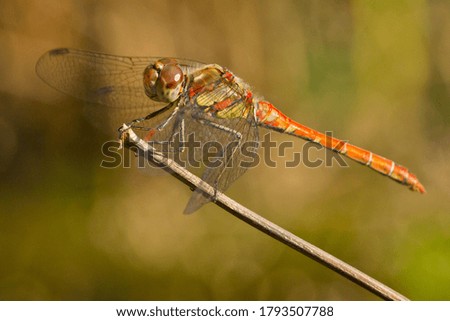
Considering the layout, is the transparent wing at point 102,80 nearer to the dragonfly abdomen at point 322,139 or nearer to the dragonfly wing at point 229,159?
the dragonfly wing at point 229,159

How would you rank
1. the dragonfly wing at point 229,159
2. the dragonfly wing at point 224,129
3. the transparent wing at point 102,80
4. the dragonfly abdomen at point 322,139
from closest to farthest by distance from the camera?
the dragonfly wing at point 229,159, the dragonfly wing at point 224,129, the transparent wing at point 102,80, the dragonfly abdomen at point 322,139

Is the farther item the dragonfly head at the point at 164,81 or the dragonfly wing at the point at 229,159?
the dragonfly head at the point at 164,81

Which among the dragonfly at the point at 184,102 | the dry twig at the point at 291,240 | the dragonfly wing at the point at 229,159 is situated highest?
the dragonfly at the point at 184,102

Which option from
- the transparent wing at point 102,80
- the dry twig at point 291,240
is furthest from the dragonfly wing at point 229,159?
the transparent wing at point 102,80

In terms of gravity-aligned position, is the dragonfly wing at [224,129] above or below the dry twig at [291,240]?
above

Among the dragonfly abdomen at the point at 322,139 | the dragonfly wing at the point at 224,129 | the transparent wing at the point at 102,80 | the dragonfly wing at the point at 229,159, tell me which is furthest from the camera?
the dragonfly abdomen at the point at 322,139
